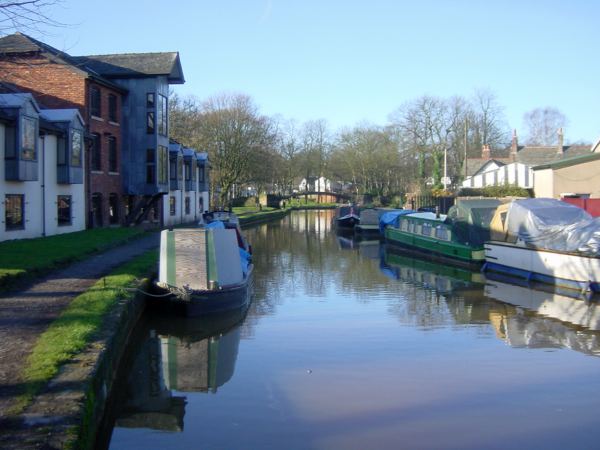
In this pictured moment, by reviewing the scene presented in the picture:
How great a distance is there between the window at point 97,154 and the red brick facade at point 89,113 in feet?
0.40

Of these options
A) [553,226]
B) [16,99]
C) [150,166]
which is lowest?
[553,226]

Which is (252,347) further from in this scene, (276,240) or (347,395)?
(276,240)

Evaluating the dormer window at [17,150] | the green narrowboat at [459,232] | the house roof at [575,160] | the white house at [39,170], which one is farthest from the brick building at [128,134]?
the house roof at [575,160]

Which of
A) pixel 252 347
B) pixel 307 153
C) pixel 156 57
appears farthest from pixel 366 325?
pixel 307 153

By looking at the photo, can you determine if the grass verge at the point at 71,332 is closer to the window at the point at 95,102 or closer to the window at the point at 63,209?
the window at the point at 63,209

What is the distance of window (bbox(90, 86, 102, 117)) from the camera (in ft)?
91.9

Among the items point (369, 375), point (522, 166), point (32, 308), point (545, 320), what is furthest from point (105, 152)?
point (522, 166)

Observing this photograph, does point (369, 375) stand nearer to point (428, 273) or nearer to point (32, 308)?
point (32, 308)

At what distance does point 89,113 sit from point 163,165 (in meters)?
5.64

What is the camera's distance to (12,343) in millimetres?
8773

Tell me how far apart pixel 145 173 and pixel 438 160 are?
3724 cm

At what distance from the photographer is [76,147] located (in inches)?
1011

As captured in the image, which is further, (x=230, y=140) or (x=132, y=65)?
(x=230, y=140)

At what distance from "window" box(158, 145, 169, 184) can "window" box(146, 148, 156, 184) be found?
38 centimetres
